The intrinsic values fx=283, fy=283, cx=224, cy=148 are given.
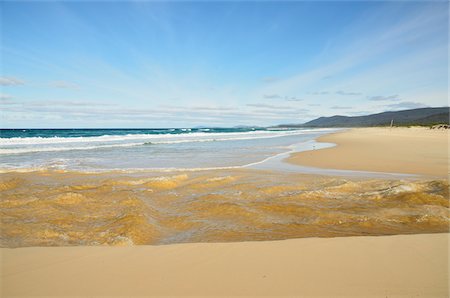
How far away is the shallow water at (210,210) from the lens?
181 inches

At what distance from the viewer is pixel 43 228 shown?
4.79m

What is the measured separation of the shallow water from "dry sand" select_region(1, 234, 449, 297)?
0.56 metres

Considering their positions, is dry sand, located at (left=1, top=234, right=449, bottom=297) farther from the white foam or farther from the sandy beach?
the white foam

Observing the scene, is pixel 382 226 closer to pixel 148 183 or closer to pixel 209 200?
pixel 209 200

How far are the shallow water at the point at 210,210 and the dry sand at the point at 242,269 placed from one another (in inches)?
22.1

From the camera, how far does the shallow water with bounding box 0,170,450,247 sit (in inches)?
181

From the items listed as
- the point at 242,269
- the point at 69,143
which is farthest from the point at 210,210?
the point at 69,143

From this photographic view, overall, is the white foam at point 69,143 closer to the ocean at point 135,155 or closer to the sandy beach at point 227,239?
the ocean at point 135,155

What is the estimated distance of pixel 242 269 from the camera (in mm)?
3232

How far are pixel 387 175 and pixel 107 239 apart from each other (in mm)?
9328

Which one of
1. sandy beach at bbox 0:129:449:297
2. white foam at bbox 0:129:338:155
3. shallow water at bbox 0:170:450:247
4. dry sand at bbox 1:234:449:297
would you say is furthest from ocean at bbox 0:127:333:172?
dry sand at bbox 1:234:449:297

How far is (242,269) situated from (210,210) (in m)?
2.71

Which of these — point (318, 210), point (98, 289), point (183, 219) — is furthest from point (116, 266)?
point (318, 210)

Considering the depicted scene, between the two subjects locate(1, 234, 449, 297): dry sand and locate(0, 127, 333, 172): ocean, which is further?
locate(0, 127, 333, 172): ocean
